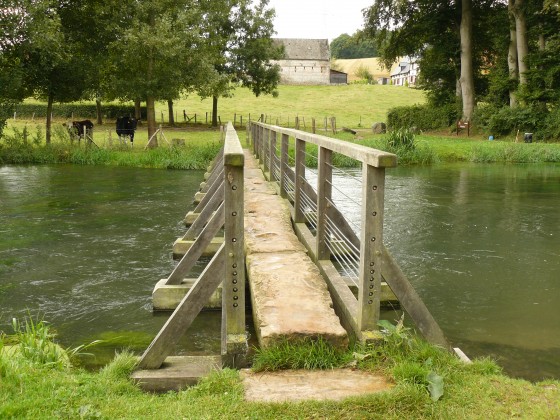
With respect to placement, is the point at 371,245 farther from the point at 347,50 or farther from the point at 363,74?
the point at 347,50

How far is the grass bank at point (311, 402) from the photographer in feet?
11.4

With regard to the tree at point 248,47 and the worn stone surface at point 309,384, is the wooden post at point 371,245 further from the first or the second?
the tree at point 248,47

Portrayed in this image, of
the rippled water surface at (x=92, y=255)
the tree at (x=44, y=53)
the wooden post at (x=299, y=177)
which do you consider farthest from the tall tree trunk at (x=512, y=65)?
the wooden post at (x=299, y=177)

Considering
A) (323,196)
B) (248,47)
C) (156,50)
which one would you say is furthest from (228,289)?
(248,47)

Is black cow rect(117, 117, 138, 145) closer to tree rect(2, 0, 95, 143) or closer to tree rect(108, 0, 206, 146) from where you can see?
tree rect(108, 0, 206, 146)

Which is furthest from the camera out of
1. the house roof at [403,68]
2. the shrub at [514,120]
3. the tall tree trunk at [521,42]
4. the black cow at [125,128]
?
the house roof at [403,68]

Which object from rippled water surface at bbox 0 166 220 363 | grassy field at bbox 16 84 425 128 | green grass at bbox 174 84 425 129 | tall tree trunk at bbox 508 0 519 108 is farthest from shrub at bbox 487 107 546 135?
rippled water surface at bbox 0 166 220 363

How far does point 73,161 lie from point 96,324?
702 inches

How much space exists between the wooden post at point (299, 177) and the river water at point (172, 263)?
162 centimetres

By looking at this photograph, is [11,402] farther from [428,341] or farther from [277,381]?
[428,341]

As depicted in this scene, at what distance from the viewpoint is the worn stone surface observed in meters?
3.61

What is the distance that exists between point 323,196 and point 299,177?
1.91m

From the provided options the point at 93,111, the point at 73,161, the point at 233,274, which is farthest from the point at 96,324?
the point at 93,111

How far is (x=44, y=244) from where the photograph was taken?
9.77 metres
